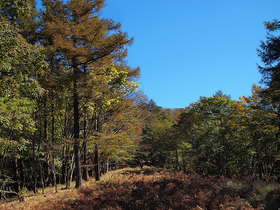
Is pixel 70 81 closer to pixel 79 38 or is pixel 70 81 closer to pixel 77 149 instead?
pixel 79 38

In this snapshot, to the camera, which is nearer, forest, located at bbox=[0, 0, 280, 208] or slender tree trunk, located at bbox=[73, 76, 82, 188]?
forest, located at bbox=[0, 0, 280, 208]

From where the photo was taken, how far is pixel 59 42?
10094 millimetres

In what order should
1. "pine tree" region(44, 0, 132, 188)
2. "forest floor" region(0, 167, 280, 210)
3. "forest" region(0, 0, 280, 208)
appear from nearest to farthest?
"forest floor" region(0, 167, 280, 210)
"forest" region(0, 0, 280, 208)
"pine tree" region(44, 0, 132, 188)

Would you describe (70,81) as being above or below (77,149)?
above

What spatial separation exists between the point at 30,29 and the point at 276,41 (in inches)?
655

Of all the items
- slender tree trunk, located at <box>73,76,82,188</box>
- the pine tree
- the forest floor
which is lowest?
the forest floor

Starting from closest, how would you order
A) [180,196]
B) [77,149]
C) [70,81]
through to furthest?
1. [180,196]
2. [70,81]
3. [77,149]

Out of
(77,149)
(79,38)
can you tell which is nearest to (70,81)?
(79,38)

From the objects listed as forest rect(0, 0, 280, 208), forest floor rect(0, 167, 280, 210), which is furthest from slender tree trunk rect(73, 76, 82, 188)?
forest floor rect(0, 167, 280, 210)

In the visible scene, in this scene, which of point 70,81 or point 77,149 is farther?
point 77,149

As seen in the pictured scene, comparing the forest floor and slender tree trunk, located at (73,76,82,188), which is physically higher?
slender tree trunk, located at (73,76,82,188)

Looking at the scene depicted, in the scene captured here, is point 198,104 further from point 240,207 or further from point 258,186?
point 240,207

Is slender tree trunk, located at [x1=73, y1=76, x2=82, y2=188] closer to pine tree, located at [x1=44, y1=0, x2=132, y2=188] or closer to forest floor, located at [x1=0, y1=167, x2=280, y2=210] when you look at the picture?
pine tree, located at [x1=44, y1=0, x2=132, y2=188]

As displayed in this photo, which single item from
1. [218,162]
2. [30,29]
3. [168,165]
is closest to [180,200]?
[30,29]
